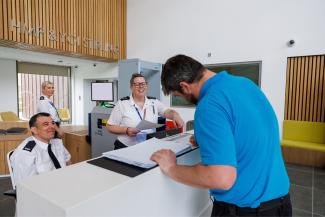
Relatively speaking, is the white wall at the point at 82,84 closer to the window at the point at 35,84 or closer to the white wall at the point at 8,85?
the window at the point at 35,84

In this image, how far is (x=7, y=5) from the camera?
4.68 meters

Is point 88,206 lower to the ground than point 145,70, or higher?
lower

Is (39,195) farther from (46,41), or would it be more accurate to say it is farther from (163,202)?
(46,41)

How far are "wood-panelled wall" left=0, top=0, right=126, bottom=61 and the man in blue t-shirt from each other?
17.0 feet

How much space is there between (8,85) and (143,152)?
8.09 metres

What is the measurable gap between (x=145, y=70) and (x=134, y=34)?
2619mm

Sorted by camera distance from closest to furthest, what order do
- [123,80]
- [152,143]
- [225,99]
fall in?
[225,99], [152,143], [123,80]

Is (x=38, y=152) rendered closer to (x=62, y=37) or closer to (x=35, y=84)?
(x=62, y=37)

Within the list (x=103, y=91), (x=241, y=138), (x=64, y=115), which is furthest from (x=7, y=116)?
(x=241, y=138)

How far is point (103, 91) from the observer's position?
4973 millimetres

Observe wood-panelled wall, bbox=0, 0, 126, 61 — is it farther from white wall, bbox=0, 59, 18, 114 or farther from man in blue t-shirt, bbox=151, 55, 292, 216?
man in blue t-shirt, bbox=151, 55, 292, 216

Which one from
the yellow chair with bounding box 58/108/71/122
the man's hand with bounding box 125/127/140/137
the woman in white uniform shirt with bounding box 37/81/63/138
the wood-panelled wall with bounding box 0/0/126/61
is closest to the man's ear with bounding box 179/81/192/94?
the man's hand with bounding box 125/127/140/137

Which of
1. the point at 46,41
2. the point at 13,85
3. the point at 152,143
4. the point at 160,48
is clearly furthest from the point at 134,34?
the point at 152,143

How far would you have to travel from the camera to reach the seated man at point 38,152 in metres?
1.73
